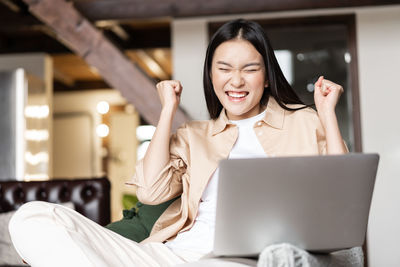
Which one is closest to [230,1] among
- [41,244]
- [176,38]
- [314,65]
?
[176,38]

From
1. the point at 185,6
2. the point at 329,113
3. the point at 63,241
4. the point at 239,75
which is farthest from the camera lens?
the point at 185,6

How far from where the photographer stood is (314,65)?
5035mm

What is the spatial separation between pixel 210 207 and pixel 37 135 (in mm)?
4516

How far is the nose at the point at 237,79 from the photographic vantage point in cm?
169

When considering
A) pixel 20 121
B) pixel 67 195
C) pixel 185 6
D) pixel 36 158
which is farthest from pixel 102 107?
pixel 67 195

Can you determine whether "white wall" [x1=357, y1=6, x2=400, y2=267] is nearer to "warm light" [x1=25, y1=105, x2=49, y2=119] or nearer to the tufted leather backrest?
the tufted leather backrest

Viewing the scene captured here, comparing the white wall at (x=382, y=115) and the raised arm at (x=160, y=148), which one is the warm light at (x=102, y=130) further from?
the raised arm at (x=160, y=148)

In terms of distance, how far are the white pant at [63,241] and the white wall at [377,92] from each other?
2.94 meters

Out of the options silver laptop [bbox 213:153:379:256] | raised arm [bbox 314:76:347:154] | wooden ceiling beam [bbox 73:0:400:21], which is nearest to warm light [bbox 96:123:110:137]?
wooden ceiling beam [bbox 73:0:400:21]

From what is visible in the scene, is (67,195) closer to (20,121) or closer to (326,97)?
(326,97)

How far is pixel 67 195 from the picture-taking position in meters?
2.81

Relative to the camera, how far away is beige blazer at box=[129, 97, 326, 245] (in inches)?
65.8

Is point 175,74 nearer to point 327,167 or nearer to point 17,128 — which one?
point 17,128

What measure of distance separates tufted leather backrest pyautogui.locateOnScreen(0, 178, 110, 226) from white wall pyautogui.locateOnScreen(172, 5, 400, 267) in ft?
5.56
